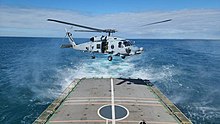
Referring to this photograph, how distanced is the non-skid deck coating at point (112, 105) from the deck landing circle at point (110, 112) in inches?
4.8

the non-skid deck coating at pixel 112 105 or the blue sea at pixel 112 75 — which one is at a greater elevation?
the non-skid deck coating at pixel 112 105

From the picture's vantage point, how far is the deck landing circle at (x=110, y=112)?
23.3m

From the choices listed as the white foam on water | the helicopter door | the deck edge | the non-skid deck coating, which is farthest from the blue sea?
the helicopter door

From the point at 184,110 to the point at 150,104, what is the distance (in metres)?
8.78

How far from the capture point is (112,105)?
1057 inches

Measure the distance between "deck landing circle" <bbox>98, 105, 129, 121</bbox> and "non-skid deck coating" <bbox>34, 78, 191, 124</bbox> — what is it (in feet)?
0.40

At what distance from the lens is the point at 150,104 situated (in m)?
28.0

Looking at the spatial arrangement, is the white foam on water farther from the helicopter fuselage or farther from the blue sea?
the helicopter fuselage

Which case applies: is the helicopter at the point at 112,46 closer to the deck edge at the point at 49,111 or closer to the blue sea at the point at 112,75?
the deck edge at the point at 49,111

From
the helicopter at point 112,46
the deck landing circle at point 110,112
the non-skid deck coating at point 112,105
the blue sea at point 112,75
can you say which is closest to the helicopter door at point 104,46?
the helicopter at point 112,46

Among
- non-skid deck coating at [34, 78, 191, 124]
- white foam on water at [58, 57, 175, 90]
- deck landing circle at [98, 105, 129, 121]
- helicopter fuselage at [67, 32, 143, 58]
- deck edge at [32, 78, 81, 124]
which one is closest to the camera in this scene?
deck edge at [32, 78, 81, 124]

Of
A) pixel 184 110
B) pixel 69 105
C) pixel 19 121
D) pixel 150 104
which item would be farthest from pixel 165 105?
pixel 19 121

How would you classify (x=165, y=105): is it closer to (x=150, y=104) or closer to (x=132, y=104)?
(x=150, y=104)

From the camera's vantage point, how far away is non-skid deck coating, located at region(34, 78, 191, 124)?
22.9 m
